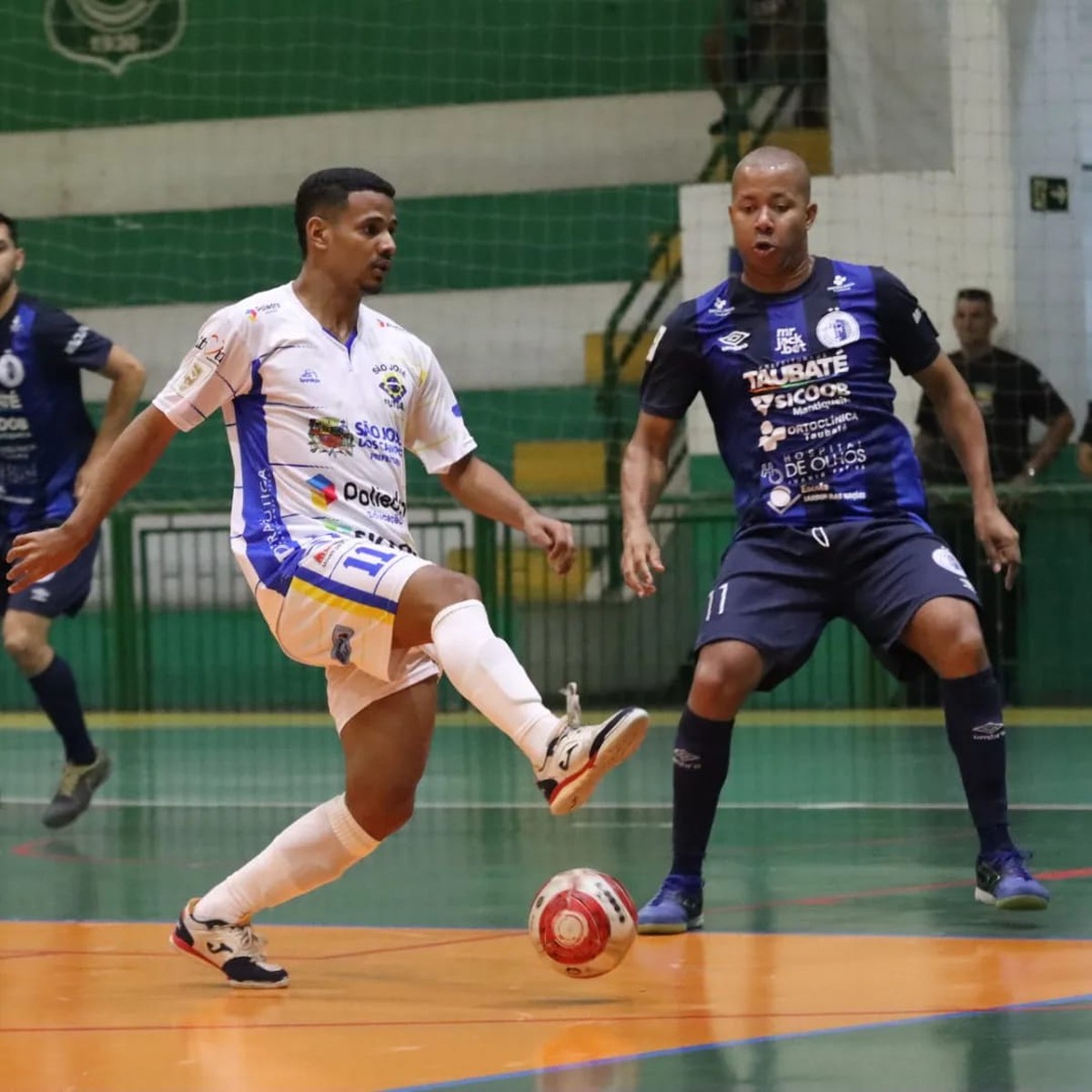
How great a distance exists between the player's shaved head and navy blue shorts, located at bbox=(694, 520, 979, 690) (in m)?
0.90

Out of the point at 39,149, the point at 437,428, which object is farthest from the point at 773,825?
the point at 39,149

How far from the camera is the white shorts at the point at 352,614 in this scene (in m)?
5.11

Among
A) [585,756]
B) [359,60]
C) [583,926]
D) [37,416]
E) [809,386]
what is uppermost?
[359,60]

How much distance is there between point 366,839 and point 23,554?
3.36ft

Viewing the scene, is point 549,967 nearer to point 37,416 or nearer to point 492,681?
point 492,681

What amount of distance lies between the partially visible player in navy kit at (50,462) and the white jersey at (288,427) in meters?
3.24

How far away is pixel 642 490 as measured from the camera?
623 centimetres

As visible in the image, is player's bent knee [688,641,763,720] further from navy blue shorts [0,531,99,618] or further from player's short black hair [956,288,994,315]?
player's short black hair [956,288,994,315]

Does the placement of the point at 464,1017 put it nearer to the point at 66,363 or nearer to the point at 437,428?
the point at 437,428

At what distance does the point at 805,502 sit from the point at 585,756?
1.65 meters

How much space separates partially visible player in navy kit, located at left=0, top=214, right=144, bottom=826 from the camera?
341 inches

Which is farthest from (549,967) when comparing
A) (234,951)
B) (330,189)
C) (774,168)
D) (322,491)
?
(774,168)

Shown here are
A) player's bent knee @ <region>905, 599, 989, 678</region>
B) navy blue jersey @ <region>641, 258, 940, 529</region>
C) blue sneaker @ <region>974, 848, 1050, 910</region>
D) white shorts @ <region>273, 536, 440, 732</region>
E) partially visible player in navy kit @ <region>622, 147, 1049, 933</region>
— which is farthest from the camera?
navy blue jersey @ <region>641, 258, 940, 529</region>

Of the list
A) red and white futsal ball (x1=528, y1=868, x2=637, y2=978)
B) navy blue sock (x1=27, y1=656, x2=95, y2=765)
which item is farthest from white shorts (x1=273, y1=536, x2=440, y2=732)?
navy blue sock (x1=27, y1=656, x2=95, y2=765)
